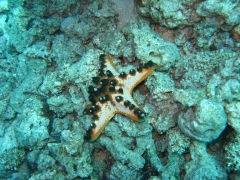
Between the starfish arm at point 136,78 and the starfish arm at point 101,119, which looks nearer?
the starfish arm at point 136,78

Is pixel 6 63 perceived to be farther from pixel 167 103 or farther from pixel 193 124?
pixel 193 124

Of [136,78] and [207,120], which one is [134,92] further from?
[207,120]

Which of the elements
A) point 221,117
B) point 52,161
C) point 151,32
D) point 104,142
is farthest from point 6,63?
point 221,117

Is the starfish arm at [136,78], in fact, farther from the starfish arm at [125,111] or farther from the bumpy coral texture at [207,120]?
the bumpy coral texture at [207,120]

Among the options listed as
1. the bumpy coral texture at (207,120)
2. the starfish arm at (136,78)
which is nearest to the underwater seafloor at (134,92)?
the bumpy coral texture at (207,120)

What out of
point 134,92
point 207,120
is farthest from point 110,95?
point 207,120

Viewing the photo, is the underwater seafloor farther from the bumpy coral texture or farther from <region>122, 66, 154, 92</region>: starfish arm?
<region>122, 66, 154, 92</region>: starfish arm

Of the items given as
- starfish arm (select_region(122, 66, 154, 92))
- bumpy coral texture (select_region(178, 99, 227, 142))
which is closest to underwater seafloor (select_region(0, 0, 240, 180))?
bumpy coral texture (select_region(178, 99, 227, 142))
